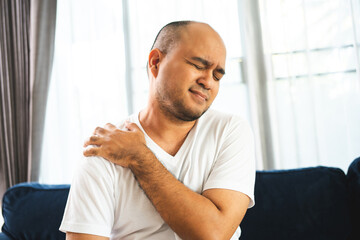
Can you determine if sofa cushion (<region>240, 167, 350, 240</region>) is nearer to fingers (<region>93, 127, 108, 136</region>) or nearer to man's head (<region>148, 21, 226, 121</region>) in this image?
man's head (<region>148, 21, 226, 121</region>)

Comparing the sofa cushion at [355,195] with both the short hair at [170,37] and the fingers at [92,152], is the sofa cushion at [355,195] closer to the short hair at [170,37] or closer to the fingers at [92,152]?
the short hair at [170,37]

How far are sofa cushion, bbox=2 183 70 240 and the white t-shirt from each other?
578 mm

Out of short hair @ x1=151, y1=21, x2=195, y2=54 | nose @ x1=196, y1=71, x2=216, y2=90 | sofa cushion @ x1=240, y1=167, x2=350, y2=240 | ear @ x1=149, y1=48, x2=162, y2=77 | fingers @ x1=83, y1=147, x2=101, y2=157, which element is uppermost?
short hair @ x1=151, y1=21, x2=195, y2=54

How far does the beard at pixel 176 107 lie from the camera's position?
1153mm

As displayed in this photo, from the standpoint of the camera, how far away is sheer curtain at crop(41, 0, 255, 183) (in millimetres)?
2121

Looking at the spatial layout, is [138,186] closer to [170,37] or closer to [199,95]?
[199,95]

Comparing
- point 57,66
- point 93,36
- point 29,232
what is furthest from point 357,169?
point 57,66

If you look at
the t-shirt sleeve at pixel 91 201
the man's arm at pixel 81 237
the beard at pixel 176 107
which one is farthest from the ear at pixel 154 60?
the man's arm at pixel 81 237

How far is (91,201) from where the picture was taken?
1000 millimetres

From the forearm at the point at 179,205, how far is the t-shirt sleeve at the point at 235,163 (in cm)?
10

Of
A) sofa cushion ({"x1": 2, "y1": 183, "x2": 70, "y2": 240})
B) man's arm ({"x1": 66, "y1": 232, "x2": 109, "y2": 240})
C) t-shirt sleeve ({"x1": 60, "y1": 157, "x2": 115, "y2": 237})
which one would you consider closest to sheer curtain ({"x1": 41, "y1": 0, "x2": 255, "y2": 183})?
sofa cushion ({"x1": 2, "y1": 183, "x2": 70, "y2": 240})

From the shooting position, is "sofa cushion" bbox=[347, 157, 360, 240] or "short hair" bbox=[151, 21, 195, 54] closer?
"short hair" bbox=[151, 21, 195, 54]

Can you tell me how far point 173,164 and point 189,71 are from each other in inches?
14.0

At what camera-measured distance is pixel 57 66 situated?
2.28 meters
